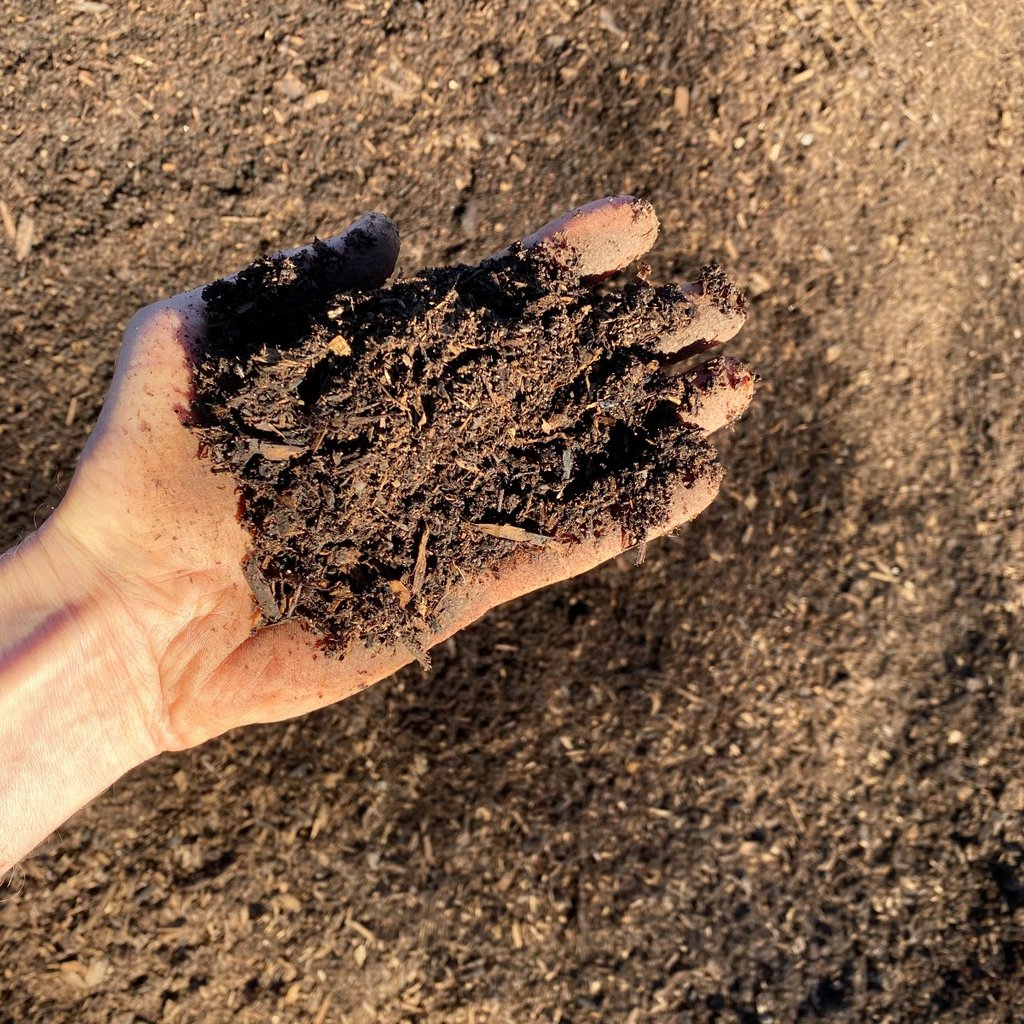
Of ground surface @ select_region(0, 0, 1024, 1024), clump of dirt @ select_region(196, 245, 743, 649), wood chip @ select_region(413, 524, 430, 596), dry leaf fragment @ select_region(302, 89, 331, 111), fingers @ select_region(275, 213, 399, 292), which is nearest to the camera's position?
clump of dirt @ select_region(196, 245, 743, 649)

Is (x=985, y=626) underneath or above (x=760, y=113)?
underneath

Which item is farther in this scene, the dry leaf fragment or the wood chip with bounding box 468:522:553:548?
the dry leaf fragment

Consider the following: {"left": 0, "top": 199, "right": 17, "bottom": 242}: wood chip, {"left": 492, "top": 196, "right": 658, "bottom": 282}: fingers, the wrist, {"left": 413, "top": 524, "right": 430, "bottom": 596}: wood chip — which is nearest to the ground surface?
{"left": 0, "top": 199, "right": 17, "bottom": 242}: wood chip

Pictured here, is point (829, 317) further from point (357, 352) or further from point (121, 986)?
point (121, 986)

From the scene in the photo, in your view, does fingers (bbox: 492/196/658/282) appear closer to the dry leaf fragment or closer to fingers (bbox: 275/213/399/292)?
fingers (bbox: 275/213/399/292)

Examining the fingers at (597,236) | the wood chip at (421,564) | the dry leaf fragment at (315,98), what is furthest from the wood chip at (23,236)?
the wood chip at (421,564)

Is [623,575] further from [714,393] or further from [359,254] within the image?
[359,254]

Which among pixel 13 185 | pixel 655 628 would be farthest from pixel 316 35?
pixel 655 628
